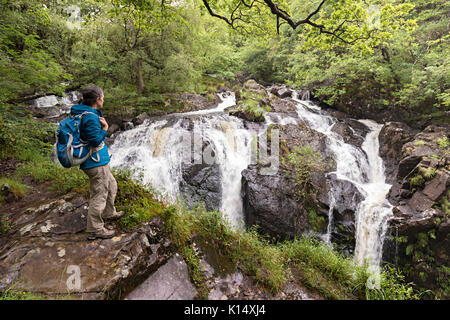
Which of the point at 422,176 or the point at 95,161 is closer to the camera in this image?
the point at 95,161

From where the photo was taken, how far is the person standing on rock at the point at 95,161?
2.42 m

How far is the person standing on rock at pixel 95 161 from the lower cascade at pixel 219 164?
12.8 ft

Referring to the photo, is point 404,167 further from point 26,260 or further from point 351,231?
point 26,260

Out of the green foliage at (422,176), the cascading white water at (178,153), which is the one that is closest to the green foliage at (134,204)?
the cascading white water at (178,153)

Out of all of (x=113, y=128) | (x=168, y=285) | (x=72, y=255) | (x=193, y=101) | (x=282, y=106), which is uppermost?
(x=193, y=101)

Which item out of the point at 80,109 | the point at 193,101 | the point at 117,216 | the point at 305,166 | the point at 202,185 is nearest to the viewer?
the point at 80,109

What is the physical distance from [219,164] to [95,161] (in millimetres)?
6049

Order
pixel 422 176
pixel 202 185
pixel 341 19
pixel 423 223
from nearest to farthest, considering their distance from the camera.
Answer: pixel 341 19 → pixel 423 223 → pixel 422 176 → pixel 202 185

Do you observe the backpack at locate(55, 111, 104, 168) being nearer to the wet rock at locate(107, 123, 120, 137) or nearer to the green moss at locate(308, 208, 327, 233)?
the green moss at locate(308, 208, 327, 233)

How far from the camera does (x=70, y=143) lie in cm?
231

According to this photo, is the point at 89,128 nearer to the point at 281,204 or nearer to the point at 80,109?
the point at 80,109

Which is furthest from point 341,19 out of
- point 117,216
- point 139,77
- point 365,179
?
point 139,77

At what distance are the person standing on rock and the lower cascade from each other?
3912mm

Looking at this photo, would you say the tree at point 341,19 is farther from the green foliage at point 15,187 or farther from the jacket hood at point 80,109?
the green foliage at point 15,187
